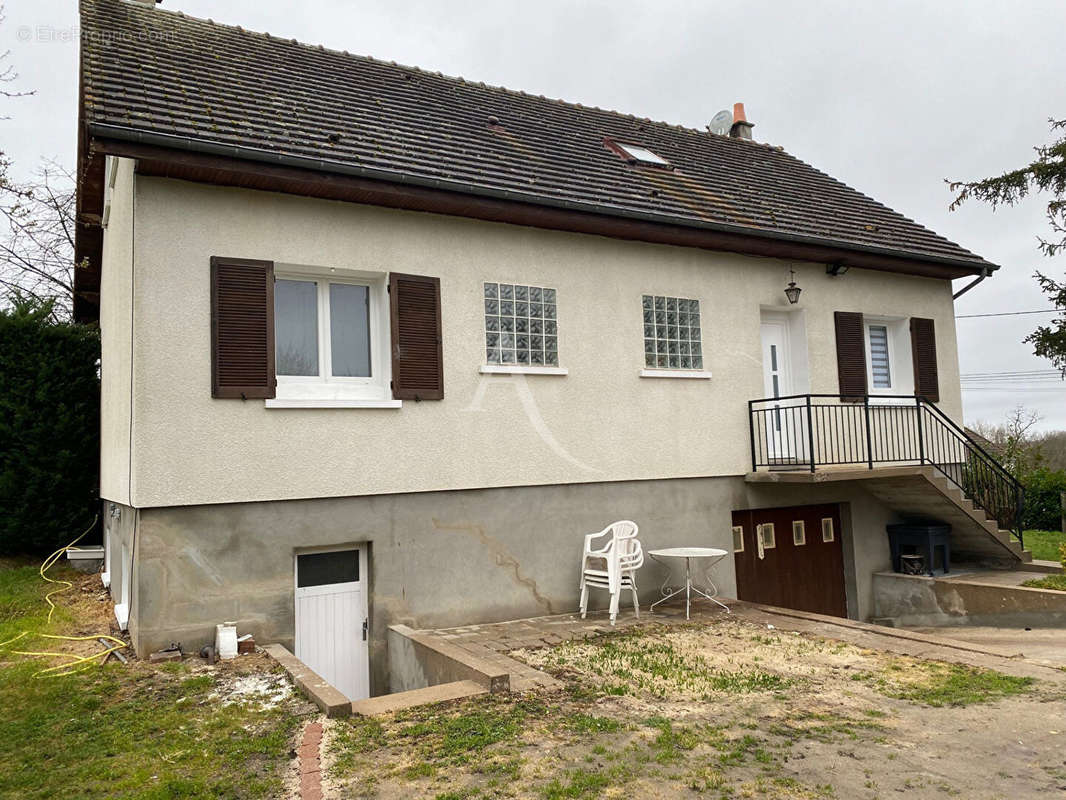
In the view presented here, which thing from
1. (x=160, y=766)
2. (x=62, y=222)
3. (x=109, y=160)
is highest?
(x=62, y=222)

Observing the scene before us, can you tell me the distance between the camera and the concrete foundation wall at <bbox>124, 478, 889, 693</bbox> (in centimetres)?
738

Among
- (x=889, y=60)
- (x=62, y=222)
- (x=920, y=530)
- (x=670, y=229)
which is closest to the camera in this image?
(x=670, y=229)

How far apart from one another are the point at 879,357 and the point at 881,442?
1.60 m

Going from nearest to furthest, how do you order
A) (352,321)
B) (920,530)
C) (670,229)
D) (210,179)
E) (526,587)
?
(210,179), (352,321), (526,587), (670,229), (920,530)

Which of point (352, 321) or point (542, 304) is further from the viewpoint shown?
point (542, 304)

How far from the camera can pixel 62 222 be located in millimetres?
22234

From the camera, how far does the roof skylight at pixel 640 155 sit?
12.8 m

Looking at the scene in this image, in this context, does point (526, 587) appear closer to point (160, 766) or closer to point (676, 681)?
point (676, 681)

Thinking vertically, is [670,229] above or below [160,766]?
above

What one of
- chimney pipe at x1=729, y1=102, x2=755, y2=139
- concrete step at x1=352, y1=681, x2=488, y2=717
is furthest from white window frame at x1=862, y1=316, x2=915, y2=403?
concrete step at x1=352, y1=681, x2=488, y2=717

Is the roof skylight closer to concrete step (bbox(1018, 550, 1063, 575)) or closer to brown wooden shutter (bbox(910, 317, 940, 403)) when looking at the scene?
brown wooden shutter (bbox(910, 317, 940, 403))

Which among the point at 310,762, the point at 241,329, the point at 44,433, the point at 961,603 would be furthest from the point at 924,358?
the point at 44,433

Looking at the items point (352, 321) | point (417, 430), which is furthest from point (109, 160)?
point (417, 430)

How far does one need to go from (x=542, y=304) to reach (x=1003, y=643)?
7121 millimetres
